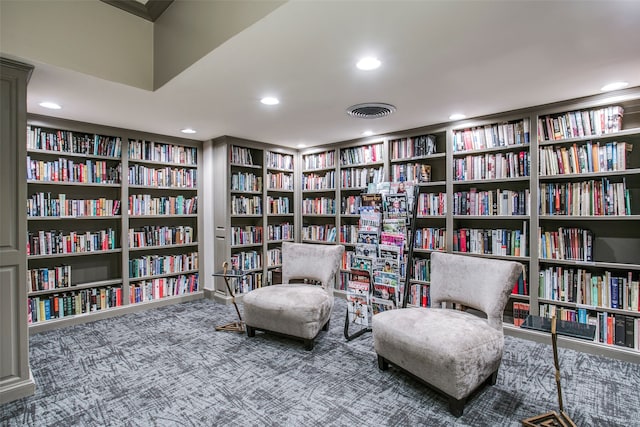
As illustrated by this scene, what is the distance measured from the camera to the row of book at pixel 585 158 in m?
2.87

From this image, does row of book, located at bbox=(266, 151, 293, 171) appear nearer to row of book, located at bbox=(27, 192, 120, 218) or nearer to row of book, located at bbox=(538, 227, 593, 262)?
row of book, located at bbox=(27, 192, 120, 218)

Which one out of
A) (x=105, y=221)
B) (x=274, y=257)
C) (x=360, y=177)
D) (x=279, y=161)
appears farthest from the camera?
(x=279, y=161)

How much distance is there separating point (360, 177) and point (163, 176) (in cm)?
274

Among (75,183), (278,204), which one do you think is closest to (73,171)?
(75,183)

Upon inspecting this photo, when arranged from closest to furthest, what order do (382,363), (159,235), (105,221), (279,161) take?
1. (382,363)
2. (105,221)
3. (159,235)
4. (279,161)

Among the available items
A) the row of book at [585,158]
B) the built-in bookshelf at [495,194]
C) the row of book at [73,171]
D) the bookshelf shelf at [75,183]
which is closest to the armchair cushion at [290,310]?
the built-in bookshelf at [495,194]

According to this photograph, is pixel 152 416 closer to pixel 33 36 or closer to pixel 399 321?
pixel 399 321

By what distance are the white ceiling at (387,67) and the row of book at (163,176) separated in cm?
74

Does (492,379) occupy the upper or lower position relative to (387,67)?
lower

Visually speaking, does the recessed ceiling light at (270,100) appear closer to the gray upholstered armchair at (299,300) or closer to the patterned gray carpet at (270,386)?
the gray upholstered armchair at (299,300)

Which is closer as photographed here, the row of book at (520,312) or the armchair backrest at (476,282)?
the armchair backrest at (476,282)

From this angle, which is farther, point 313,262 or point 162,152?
point 162,152

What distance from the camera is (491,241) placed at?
3.55 meters

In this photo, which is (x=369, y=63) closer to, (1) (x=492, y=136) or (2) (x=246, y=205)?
(1) (x=492, y=136)
